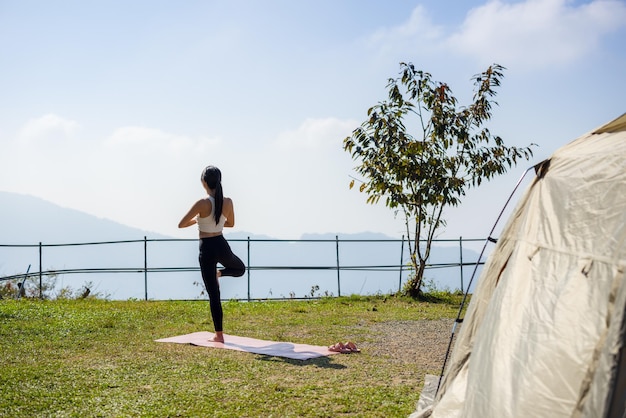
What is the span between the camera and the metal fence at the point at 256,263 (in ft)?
48.7

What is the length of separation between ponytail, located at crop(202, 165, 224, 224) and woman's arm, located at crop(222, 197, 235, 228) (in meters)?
0.10

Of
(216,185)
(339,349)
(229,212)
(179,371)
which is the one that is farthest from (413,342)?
(179,371)

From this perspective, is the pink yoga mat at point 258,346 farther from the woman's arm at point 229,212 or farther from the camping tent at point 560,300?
the camping tent at point 560,300

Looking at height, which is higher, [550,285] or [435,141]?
[435,141]

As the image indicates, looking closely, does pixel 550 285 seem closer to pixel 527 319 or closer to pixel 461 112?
pixel 527 319

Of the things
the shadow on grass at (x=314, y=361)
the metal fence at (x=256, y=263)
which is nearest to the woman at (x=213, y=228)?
the shadow on grass at (x=314, y=361)

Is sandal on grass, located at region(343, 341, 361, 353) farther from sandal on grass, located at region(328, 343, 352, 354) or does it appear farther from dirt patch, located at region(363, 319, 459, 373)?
dirt patch, located at region(363, 319, 459, 373)

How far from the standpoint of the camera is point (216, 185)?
7688 mm

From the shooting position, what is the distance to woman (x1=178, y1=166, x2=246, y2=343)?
25.1 ft

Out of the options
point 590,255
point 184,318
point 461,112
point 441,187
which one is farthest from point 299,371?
point 461,112

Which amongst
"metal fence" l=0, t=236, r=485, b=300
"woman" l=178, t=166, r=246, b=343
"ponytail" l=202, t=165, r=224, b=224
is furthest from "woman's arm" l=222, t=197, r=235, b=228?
"metal fence" l=0, t=236, r=485, b=300

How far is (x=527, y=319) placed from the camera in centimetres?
366

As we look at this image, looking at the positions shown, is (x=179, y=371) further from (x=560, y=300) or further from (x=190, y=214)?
(x=560, y=300)

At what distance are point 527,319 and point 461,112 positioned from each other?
10.2m
